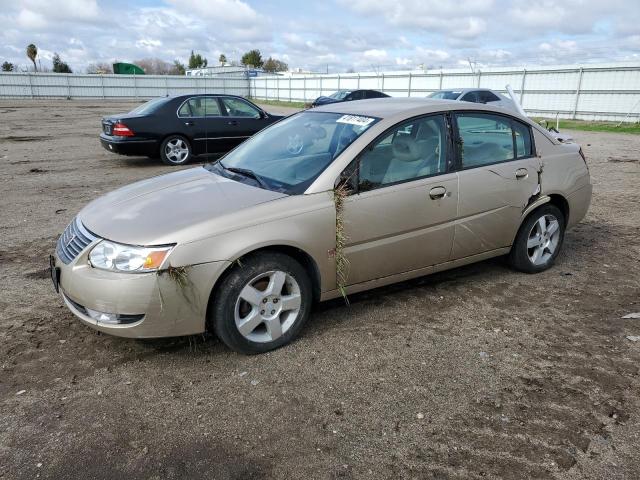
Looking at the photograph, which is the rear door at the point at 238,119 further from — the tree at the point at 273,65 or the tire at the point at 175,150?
the tree at the point at 273,65

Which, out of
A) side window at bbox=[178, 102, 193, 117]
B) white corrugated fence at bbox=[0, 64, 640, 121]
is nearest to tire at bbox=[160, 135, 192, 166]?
side window at bbox=[178, 102, 193, 117]

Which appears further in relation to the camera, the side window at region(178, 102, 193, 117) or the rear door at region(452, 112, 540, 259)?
the side window at region(178, 102, 193, 117)

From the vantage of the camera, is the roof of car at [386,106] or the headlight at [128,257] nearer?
the headlight at [128,257]

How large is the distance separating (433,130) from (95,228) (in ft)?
8.57

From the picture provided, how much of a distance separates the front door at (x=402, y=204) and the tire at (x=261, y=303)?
1.49 ft

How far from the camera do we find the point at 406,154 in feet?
13.2

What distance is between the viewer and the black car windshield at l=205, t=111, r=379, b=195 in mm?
3787

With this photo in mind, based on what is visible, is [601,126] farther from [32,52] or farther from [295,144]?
[32,52]

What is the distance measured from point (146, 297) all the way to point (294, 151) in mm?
1738

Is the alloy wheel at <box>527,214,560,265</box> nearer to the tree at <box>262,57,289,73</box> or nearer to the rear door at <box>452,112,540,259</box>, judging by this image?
the rear door at <box>452,112,540,259</box>

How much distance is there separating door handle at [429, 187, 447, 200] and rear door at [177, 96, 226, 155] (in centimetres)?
833

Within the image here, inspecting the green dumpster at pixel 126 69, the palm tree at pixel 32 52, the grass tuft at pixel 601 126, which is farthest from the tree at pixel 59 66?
the grass tuft at pixel 601 126

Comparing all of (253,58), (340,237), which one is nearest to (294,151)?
(340,237)

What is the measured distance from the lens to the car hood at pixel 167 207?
3186mm
